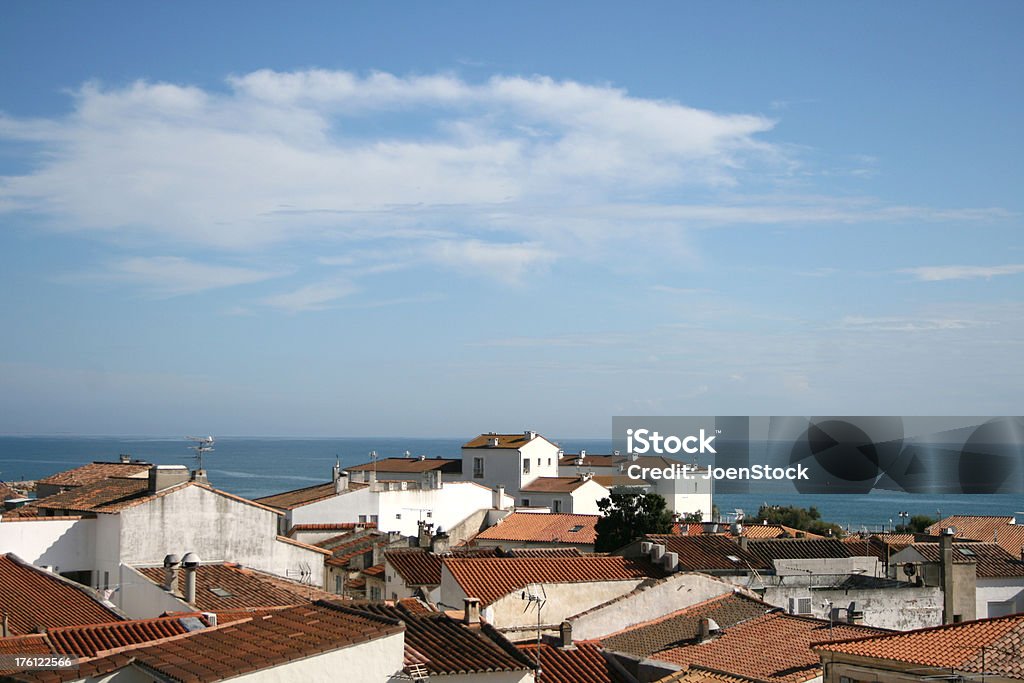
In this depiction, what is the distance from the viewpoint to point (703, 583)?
23.9 m

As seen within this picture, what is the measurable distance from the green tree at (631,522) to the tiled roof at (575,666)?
23922 millimetres

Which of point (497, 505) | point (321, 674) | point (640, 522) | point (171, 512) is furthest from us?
point (497, 505)

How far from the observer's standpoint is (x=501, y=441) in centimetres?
7862

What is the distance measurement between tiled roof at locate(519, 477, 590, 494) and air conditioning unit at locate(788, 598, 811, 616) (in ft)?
137

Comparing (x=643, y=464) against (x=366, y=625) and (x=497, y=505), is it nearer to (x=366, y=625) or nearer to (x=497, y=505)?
(x=497, y=505)

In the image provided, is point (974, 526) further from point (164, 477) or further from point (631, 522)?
point (164, 477)

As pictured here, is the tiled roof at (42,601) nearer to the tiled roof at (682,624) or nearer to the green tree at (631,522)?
the tiled roof at (682,624)

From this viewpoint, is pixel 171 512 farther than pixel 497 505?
No

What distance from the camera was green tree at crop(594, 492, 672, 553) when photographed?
42.5m

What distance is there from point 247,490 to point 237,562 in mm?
108392

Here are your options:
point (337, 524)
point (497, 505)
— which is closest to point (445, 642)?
point (337, 524)

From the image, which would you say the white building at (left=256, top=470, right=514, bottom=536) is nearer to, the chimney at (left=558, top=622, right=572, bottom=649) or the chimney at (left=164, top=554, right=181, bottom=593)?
the chimney at (left=164, top=554, right=181, bottom=593)

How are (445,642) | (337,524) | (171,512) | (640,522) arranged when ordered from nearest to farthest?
(445,642) → (171,512) → (640,522) → (337,524)

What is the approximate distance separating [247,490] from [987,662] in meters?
122
